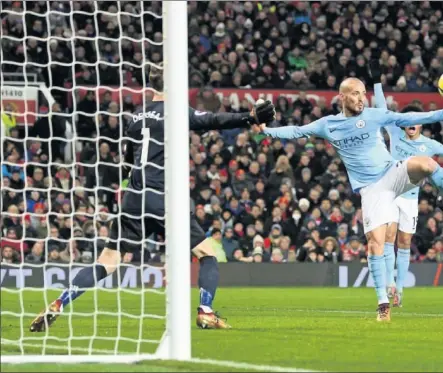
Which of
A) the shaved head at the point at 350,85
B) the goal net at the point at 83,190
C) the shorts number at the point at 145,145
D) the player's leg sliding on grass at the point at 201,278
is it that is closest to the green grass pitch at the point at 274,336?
the goal net at the point at 83,190

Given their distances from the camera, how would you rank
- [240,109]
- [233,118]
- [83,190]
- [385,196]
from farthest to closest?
[240,109] → [385,196] → [83,190] → [233,118]

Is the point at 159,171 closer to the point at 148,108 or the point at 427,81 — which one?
the point at 148,108

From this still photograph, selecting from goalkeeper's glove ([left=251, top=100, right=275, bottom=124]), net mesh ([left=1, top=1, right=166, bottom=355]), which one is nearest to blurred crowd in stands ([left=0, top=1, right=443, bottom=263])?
net mesh ([left=1, top=1, right=166, bottom=355])

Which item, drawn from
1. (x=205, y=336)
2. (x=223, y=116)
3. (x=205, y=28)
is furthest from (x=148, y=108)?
(x=205, y=28)

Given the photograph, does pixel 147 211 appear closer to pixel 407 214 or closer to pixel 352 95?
pixel 352 95

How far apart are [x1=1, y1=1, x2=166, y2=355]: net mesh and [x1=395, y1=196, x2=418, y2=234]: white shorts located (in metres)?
3.15

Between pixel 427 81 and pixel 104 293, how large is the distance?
1183cm

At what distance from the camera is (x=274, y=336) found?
389 inches

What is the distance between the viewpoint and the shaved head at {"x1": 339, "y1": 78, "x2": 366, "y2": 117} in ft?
37.5

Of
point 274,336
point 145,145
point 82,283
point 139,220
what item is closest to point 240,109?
point 139,220

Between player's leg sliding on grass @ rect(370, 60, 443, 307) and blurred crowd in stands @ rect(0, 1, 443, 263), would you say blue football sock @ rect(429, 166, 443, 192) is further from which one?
blurred crowd in stands @ rect(0, 1, 443, 263)

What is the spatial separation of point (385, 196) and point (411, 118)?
0.92 m

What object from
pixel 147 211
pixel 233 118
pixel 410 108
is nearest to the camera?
pixel 233 118

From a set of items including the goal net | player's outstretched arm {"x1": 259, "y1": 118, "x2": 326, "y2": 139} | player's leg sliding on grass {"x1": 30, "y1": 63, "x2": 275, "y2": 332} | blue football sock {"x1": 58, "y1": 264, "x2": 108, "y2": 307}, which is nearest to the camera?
the goal net
